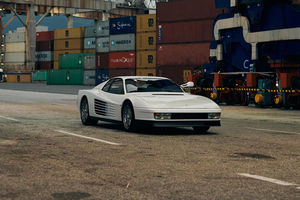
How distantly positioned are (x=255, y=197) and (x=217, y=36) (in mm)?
23389

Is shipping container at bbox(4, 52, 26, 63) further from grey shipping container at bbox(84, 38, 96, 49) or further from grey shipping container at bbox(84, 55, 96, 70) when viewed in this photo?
grey shipping container at bbox(84, 55, 96, 70)

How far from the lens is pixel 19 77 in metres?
89.1

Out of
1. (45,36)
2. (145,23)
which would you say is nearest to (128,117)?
(145,23)

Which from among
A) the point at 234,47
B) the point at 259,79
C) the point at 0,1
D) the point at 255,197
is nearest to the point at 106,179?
the point at 255,197

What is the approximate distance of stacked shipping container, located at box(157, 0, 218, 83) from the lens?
40.2 metres

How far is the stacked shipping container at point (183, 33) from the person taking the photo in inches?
1581

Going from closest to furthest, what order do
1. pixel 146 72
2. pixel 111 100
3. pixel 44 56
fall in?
1. pixel 111 100
2. pixel 146 72
3. pixel 44 56

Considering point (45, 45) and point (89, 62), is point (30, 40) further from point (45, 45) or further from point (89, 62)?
point (89, 62)

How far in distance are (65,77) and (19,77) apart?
20303 millimetres

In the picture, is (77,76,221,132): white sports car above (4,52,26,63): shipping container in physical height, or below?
below

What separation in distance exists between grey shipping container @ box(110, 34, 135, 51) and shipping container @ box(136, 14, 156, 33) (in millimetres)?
1079

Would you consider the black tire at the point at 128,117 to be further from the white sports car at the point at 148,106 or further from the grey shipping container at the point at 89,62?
the grey shipping container at the point at 89,62

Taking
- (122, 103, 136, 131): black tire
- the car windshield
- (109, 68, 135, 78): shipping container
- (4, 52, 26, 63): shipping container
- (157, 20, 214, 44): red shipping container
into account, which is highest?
(157, 20, 214, 44): red shipping container

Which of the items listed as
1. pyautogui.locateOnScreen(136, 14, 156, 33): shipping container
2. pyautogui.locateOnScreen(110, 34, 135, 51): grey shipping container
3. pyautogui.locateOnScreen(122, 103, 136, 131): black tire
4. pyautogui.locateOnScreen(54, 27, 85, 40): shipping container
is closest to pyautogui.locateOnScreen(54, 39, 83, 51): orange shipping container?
pyautogui.locateOnScreen(54, 27, 85, 40): shipping container
